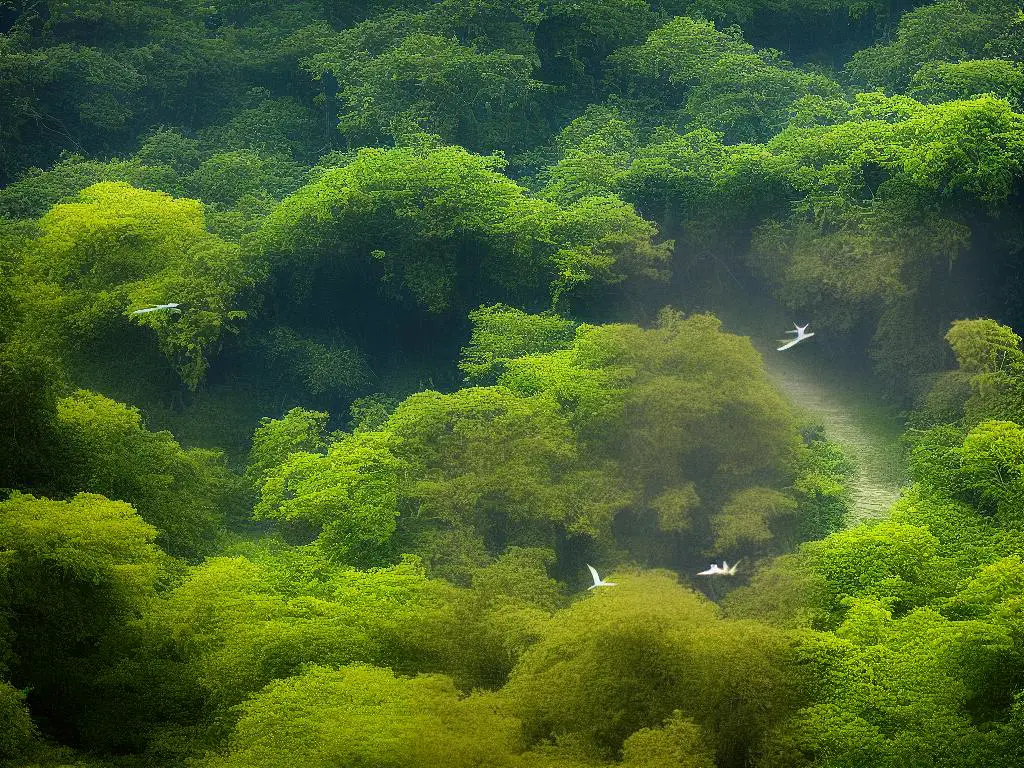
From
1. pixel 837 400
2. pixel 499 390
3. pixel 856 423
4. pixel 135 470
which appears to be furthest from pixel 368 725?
pixel 837 400

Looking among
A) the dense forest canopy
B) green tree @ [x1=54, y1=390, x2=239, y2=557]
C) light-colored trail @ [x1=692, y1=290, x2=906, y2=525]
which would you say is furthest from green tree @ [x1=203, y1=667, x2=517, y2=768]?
light-colored trail @ [x1=692, y1=290, x2=906, y2=525]

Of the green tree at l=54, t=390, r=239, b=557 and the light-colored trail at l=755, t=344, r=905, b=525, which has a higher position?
the light-colored trail at l=755, t=344, r=905, b=525

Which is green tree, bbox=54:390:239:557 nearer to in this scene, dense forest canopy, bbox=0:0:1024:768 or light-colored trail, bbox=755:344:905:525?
dense forest canopy, bbox=0:0:1024:768

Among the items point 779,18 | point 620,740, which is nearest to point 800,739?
point 620,740

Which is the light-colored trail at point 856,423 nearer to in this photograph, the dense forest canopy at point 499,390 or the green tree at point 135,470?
the dense forest canopy at point 499,390

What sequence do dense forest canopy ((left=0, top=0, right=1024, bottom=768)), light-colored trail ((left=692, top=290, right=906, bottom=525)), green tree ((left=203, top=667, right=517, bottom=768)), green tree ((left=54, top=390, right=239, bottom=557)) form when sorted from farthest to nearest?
light-colored trail ((left=692, top=290, right=906, bottom=525))
green tree ((left=54, top=390, right=239, bottom=557))
dense forest canopy ((left=0, top=0, right=1024, bottom=768))
green tree ((left=203, top=667, right=517, bottom=768))

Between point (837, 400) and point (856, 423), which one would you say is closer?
point (856, 423)

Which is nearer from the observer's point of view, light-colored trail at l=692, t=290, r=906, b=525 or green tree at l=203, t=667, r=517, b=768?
green tree at l=203, t=667, r=517, b=768

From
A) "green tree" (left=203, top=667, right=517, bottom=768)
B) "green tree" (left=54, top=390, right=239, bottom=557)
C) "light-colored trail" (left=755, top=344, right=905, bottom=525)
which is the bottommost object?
"green tree" (left=203, top=667, right=517, bottom=768)

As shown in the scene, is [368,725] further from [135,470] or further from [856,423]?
[856,423]
